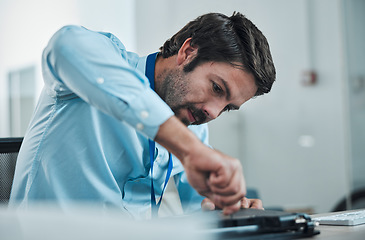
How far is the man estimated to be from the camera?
2.03 feet

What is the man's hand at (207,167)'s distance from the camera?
1.88 ft

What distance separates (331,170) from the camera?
333 centimetres

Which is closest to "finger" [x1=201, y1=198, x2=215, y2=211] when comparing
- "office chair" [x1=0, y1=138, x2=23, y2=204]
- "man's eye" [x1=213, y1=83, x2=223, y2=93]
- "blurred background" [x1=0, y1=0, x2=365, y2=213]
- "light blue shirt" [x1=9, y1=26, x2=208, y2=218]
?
"light blue shirt" [x1=9, y1=26, x2=208, y2=218]

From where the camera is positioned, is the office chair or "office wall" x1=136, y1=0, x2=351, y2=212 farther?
"office wall" x1=136, y1=0, x2=351, y2=212

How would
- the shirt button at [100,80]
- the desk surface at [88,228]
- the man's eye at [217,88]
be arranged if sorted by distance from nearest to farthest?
the desk surface at [88,228] → the shirt button at [100,80] → the man's eye at [217,88]

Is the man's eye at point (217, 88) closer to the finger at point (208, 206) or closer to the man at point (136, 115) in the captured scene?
the man at point (136, 115)

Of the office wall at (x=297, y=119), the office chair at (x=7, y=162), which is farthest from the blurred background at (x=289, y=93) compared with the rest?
the office chair at (x=7, y=162)

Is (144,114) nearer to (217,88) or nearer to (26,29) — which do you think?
(217,88)

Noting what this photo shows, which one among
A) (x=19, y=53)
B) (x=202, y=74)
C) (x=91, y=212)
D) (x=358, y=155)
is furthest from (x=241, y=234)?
(x=19, y=53)

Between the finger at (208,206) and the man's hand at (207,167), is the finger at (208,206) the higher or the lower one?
the lower one

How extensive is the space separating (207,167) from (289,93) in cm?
325

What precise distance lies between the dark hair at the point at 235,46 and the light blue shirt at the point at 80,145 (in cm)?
19

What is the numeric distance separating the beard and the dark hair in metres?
0.04

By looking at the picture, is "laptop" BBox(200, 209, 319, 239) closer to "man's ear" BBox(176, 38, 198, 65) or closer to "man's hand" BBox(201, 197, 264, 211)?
"man's hand" BBox(201, 197, 264, 211)
